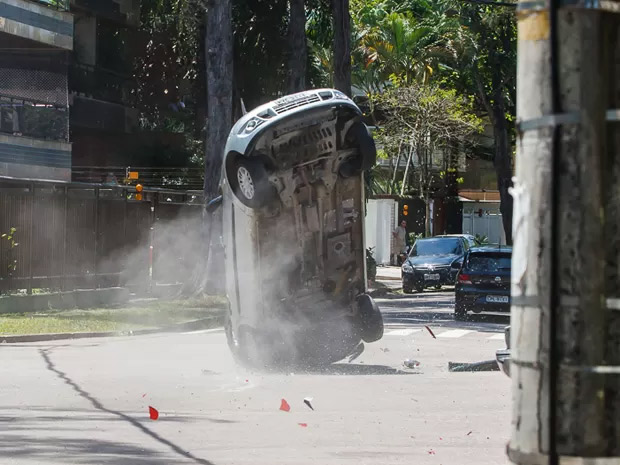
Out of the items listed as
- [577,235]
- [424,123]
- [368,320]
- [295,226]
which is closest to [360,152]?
[295,226]

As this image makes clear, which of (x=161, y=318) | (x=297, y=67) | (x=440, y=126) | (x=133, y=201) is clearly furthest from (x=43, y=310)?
(x=440, y=126)

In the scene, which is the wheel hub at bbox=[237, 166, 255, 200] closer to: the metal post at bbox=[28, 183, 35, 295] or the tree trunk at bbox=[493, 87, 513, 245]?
the metal post at bbox=[28, 183, 35, 295]

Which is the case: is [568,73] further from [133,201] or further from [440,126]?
[440,126]

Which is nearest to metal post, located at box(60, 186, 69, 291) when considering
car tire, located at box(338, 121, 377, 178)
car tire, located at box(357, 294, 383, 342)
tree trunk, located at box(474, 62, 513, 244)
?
car tire, located at box(357, 294, 383, 342)

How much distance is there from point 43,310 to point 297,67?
11.3 meters

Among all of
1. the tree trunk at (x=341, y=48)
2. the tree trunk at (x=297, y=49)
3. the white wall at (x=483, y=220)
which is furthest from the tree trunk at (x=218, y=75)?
the white wall at (x=483, y=220)

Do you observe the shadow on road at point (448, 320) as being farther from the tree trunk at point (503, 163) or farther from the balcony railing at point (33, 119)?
the tree trunk at point (503, 163)

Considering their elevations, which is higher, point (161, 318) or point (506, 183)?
point (506, 183)

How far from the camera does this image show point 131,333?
22.0 metres

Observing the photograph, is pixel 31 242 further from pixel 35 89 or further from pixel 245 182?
pixel 245 182

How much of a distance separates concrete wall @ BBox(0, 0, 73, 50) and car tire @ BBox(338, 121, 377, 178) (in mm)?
22073

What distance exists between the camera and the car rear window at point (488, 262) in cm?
2684

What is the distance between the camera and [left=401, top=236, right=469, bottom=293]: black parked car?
38.6 meters

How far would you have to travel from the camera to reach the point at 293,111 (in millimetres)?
14367
